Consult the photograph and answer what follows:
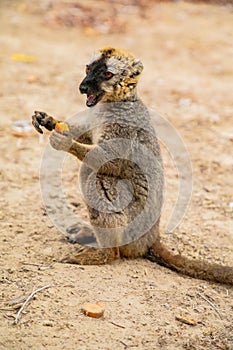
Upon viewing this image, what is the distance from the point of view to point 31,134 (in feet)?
25.6

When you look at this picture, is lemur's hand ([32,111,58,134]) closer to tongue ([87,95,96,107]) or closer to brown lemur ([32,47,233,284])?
brown lemur ([32,47,233,284])

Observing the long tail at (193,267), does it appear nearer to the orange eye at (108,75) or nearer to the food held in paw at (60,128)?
the food held in paw at (60,128)

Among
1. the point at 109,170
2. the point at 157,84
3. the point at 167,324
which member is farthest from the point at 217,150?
the point at 167,324

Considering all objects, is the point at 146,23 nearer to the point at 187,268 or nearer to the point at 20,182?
the point at 20,182

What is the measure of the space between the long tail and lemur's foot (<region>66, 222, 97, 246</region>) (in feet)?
2.06

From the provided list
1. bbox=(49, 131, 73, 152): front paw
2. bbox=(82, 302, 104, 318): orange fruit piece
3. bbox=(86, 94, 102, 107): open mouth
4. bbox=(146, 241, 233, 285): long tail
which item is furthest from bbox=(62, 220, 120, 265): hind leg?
bbox=(86, 94, 102, 107): open mouth

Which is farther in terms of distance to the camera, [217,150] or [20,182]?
[217,150]

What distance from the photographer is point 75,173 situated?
7.09 m

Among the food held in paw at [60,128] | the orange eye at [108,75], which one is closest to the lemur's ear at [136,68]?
the orange eye at [108,75]

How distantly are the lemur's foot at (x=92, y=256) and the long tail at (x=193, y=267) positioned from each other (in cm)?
42

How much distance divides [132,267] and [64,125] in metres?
1.37

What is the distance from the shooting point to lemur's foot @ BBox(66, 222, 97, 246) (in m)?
5.68

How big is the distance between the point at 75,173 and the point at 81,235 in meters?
1.47

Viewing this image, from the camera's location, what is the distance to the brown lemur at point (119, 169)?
204 inches
